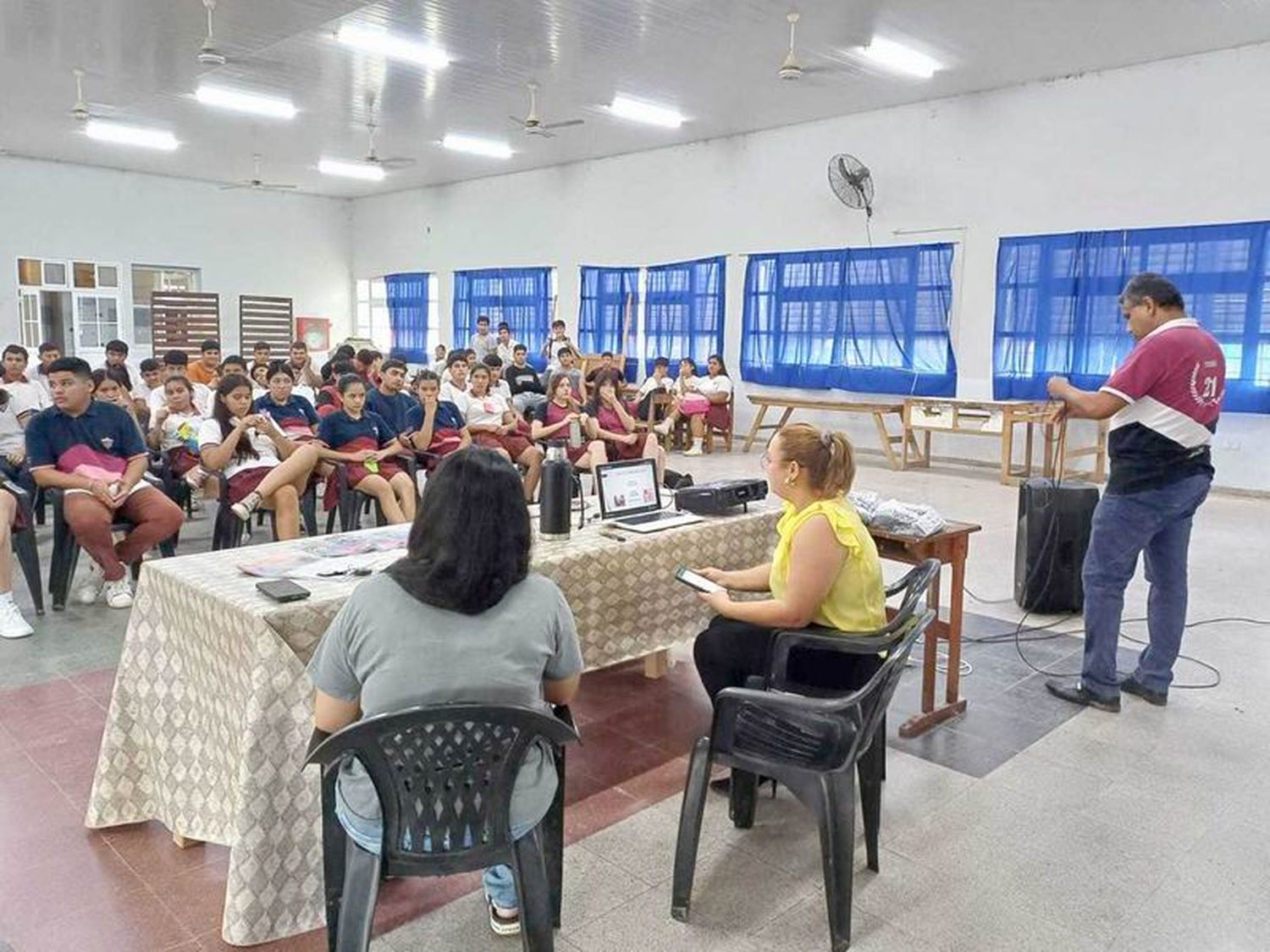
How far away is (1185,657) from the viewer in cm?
355

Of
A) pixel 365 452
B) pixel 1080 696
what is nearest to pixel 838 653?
pixel 1080 696

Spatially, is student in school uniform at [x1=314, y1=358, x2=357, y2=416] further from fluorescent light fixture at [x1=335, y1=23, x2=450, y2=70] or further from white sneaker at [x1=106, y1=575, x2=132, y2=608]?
fluorescent light fixture at [x1=335, y1=23, x2=450, y2=70]

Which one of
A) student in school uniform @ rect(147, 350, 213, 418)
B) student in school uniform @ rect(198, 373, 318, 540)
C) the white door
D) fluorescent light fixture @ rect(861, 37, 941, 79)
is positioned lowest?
student in school uniform @ rect(198, 373, 318, 540)

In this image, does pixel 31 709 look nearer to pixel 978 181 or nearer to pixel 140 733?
pixel 140 733

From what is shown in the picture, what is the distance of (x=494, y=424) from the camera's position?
5.84 m

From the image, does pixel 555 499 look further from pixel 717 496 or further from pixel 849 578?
pixel 849 578

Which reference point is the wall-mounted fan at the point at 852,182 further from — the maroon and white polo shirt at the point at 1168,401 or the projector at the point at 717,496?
the projector at the point at 717,496

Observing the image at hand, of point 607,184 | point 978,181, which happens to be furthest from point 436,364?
point 978,181

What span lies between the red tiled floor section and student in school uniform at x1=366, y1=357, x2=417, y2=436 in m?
2.28

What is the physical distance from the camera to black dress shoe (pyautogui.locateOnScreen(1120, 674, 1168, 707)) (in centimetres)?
309

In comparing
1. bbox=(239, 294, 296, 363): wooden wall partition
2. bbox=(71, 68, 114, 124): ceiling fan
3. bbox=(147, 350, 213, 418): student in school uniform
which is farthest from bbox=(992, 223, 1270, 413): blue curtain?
bbox=(239, 294, 296, 363): wooden wall partition

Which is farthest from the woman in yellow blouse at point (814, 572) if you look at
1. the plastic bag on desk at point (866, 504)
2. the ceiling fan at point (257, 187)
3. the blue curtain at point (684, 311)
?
the ceiling fan at point (257, 187)

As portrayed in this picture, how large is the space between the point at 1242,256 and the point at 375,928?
760cm

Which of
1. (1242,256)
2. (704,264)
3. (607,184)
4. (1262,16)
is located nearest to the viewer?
(1262,16)
